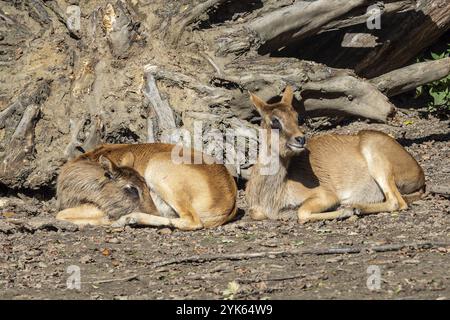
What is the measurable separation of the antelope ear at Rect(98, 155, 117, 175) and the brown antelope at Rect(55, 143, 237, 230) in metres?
0.12

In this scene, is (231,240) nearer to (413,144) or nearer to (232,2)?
(232,2)

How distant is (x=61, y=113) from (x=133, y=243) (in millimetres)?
2739

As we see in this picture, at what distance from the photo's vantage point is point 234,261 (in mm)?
7625

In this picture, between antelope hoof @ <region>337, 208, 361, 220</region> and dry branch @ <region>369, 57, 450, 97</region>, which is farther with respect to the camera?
dry branch @ <region>369, 57, 450, 97</region>

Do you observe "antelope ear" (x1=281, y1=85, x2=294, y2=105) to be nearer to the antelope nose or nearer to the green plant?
the antelope nose

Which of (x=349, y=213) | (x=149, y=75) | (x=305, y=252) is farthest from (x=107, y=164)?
(x=305, y=252)

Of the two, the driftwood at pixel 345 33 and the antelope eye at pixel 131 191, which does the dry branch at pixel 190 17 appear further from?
the antelope eye at pixel 131 191

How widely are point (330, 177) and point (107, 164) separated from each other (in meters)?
2.45

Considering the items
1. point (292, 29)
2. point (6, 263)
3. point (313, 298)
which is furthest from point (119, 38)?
point (313, 298)

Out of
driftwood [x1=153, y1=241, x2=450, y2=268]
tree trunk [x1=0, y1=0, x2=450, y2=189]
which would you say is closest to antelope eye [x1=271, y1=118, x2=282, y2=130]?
tree trunk [x1=0, y1=0, x2=450, y2=189]

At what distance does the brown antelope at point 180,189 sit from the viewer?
9.24 metres

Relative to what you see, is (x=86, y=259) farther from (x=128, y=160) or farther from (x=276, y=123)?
(x=276, y=123)

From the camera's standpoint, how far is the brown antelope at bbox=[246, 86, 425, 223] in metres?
9.39

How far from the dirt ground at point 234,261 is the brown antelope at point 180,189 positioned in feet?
0.50
